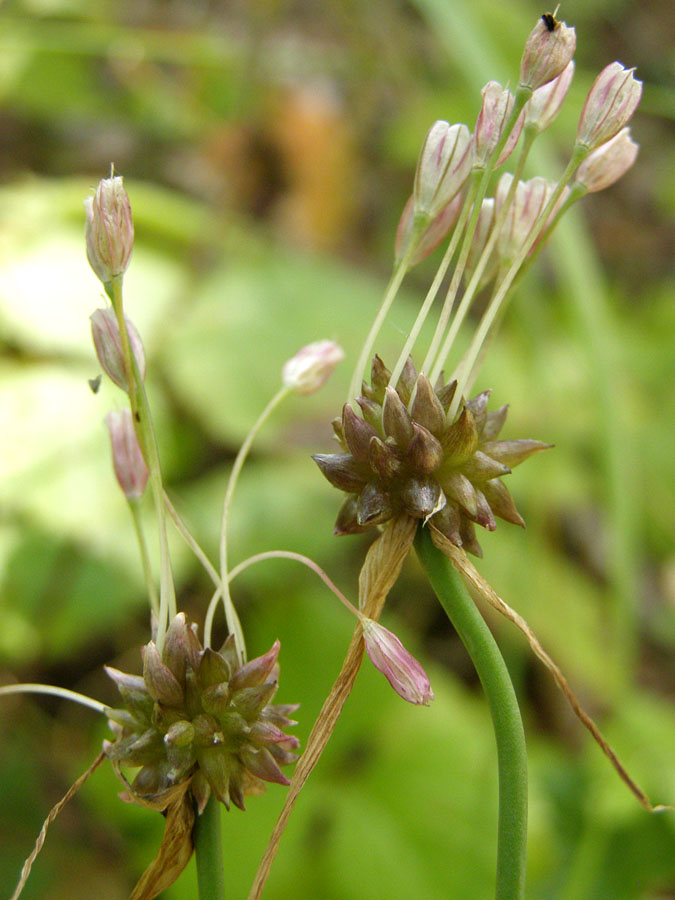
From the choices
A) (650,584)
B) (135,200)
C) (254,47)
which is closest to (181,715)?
(135,200)

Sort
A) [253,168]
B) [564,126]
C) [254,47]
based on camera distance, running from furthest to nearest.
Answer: [253,168], [564,126], [254,47]

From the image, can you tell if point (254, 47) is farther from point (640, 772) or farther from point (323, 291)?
point (640, 772)

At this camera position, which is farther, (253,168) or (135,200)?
(253,168)

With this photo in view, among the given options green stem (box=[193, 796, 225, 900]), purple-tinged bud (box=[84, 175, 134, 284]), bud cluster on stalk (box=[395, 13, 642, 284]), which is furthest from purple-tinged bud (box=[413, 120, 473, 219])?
green stem (box=[193, 796, 225, 900])

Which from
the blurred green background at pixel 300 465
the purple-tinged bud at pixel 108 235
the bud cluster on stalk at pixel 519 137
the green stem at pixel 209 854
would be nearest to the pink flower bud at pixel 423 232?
the bud cluster on stalk at pixel 519 137

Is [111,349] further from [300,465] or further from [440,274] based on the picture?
[300,465]

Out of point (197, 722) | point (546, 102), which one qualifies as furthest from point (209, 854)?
point (546, 102)
